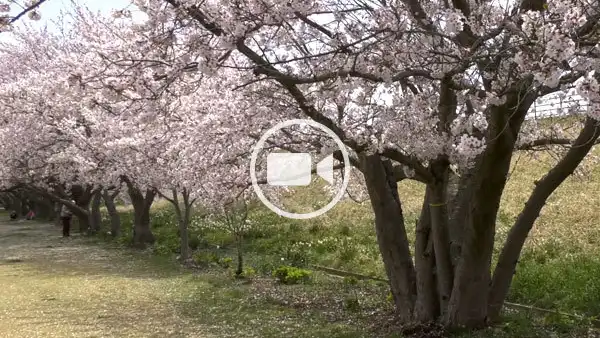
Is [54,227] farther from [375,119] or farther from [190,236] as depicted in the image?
[375,119]

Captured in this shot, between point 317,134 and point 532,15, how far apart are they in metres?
5.91

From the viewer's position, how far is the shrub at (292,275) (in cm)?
1391

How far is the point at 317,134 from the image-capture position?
10078mm

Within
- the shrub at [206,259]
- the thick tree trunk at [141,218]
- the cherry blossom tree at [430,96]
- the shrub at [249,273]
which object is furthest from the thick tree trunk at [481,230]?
the thick tree trunk at [141,218]

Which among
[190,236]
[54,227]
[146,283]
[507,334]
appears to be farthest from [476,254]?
[54,227]

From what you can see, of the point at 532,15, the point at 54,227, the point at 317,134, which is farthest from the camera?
the point at 54,227

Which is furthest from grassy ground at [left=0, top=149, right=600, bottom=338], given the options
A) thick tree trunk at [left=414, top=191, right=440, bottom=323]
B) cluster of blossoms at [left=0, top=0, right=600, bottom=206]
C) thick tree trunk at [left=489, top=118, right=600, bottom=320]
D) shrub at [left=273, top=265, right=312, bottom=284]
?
cluster of blossoms at [left=0, top=0, right=600, bottom=206]

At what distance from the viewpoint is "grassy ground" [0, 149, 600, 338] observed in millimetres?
9625

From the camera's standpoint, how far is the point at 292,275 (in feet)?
45.7

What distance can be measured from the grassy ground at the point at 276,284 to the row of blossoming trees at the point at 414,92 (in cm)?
74

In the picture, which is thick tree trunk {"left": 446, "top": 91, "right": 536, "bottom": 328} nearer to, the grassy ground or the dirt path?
the grassy ground

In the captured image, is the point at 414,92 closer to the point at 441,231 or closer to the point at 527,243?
the point at 441,231

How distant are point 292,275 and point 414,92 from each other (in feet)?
21.6

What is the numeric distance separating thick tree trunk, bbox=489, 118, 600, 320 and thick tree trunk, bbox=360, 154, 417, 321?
1309 mm
